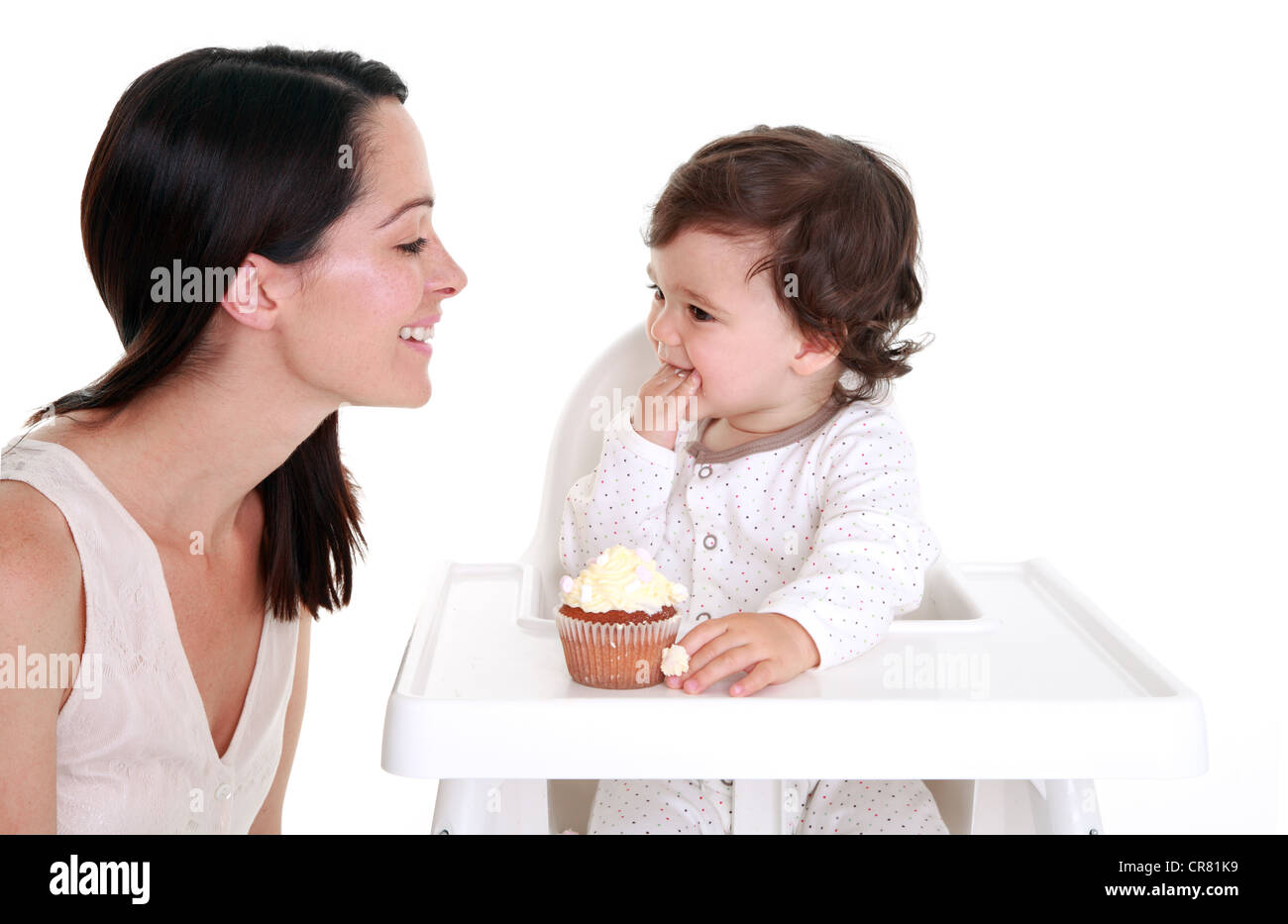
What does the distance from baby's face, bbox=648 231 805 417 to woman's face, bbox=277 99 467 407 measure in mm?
277

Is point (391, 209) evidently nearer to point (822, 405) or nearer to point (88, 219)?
point (88, 219)

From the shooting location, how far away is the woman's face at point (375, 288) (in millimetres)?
1498

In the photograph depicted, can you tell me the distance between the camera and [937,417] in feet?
8.95

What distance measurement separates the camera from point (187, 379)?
152 cm

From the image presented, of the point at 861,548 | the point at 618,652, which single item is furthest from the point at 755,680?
the point at 861,548

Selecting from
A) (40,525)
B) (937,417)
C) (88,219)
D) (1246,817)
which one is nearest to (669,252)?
(88,219)

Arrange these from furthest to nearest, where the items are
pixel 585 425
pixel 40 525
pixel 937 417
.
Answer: pixel 937 417 < pixel 585 425 < pixel 40 525

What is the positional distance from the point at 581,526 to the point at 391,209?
478 mm

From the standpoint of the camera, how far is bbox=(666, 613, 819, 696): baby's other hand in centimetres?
129

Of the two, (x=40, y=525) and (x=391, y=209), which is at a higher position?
(x=391, y=209)

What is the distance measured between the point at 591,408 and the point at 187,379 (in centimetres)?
59

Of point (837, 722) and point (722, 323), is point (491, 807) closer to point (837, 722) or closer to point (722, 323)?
point (837, 722)

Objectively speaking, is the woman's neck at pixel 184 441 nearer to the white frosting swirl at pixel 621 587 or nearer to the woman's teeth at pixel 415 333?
the woman's teeth at pixel 415 333

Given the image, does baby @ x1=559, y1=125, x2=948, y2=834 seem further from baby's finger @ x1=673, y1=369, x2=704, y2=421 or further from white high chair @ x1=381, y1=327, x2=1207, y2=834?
white high chair @ x1=381, y1=327, x2=1207, y2=834
